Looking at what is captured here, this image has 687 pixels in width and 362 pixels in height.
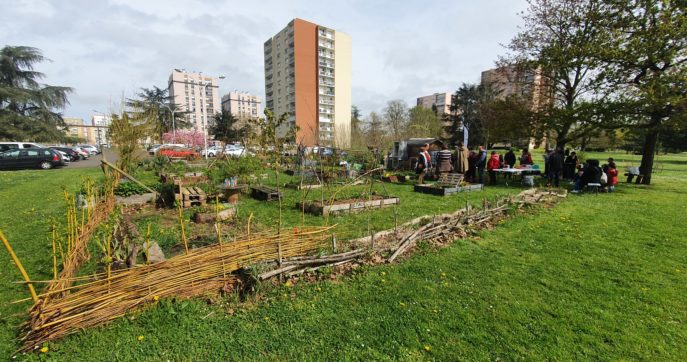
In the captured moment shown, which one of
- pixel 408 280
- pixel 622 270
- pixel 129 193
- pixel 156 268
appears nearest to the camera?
pixel 156 268

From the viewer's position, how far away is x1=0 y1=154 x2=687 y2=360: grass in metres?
2.72

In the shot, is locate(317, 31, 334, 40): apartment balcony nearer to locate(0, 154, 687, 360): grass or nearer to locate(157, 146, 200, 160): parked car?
locate(157, 146, 200, 160): parked car

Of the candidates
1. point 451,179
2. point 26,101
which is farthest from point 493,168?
point 26,101

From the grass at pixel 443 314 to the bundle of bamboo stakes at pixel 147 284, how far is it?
0.15 meters

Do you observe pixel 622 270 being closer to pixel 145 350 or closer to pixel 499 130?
pixel 145 350

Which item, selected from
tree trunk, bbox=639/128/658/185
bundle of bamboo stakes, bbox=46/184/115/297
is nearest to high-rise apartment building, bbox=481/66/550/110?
tree trunk, bbox=639/128/658/185

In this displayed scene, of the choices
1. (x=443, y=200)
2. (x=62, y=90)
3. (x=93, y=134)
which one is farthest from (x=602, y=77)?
(x=93, y=134)

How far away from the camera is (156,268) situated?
10.3 feet

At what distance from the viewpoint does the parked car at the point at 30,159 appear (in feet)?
61.6

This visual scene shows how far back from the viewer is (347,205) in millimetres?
7691

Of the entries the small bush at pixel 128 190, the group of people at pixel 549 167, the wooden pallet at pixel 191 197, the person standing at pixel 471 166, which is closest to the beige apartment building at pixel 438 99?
the group of people at pixel 549 167

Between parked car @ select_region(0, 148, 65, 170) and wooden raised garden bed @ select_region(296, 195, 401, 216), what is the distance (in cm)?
2229

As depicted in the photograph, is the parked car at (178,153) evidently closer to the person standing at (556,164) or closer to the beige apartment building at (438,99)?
the person standing at (556,164)

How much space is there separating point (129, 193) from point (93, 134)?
140370 millimetres
